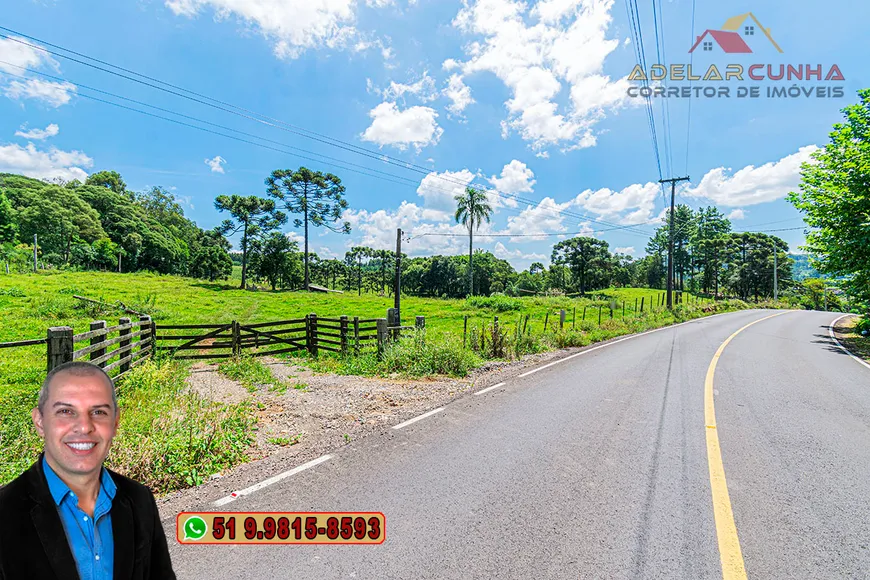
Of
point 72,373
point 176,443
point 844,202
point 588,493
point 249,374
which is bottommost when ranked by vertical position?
point 249,374

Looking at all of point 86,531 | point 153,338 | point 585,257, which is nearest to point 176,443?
point 86,531

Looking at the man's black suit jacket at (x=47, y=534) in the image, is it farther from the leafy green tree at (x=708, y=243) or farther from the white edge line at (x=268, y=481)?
the leafy green tree at (x=708, y=243)

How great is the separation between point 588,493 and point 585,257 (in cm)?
6880

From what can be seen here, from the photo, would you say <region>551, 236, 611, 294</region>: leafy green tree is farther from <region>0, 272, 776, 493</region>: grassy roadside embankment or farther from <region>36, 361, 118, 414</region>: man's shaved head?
<region>36, 361, 118, 414</region>: man's shaved head

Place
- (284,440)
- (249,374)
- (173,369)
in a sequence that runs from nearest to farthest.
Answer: (284,440) → (173,369) → (249,374)

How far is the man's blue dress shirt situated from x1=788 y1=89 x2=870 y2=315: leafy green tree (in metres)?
20.1

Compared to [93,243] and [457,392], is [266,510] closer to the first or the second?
[457,392]

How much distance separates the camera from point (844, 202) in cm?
1478

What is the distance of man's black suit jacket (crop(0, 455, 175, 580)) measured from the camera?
1.19 metres

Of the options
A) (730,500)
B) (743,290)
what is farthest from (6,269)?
(743,290)

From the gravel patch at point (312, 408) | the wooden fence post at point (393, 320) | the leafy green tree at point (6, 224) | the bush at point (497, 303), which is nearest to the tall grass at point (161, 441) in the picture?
the gravel patch at point (312, 408)

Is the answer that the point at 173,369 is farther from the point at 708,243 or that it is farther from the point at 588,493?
the point at 708,243

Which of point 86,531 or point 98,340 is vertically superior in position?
point 86,531

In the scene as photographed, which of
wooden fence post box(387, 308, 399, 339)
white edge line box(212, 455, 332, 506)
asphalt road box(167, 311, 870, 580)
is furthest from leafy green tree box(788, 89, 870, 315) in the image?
white edge line box(212, 455, 332, 506)
